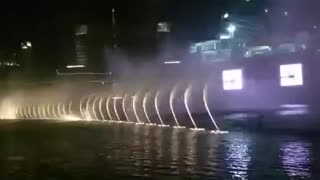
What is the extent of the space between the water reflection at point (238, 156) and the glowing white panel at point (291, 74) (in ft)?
24.0

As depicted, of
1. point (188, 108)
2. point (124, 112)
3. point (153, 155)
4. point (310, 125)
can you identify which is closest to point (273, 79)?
point (310, 125)

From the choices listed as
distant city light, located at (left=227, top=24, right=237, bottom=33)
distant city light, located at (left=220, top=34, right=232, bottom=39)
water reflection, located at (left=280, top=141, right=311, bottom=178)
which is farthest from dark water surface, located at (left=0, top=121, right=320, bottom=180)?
distant city light, located at (left=227, top=24, right=237, bottom=33)

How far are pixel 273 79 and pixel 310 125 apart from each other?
18.1 feet

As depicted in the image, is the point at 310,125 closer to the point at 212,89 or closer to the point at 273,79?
the point at 273,79

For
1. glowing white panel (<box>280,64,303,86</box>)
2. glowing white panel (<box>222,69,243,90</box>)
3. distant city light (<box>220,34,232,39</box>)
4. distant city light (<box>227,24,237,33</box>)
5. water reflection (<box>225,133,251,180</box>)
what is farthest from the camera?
distant city light (<box>227,24,237,33</box>)

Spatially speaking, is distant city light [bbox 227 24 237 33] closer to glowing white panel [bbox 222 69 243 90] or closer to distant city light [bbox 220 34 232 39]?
distant city light [bbox 220 34 232 39]

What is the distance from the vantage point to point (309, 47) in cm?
3781

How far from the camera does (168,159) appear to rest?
1839cm

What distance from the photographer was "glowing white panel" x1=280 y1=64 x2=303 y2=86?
3259cm

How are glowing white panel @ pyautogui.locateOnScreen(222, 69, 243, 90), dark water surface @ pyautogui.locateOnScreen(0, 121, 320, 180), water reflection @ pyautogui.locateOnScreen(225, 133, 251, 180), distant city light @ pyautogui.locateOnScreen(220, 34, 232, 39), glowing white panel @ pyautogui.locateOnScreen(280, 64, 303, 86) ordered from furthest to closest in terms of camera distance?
distant city light @ pyautogui.locateOnScreen(220, 34, 232, 39)
glowing white panel @ pyautogui.locateOnScreen(222, 69, 243, 90)
glowing white panel @ pyautogui.locateOnScreen(280, 64, 303, 86)
water reflection @ pyautogui.locateOnScreen(225, 133, 251, 180)
dark water surface @ pyautogui.locateOnScreen(0, 121, 320, 180)

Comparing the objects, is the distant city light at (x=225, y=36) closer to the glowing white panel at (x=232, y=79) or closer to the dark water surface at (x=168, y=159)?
the glowing white panel at (x=232, y=79)

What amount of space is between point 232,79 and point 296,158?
63.1ft

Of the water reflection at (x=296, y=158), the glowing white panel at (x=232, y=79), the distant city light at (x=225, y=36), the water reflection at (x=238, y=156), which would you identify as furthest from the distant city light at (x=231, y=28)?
the water reflection at (x=296, y=158)

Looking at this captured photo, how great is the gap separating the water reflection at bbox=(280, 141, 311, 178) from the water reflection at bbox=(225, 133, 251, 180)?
43.9 inches
